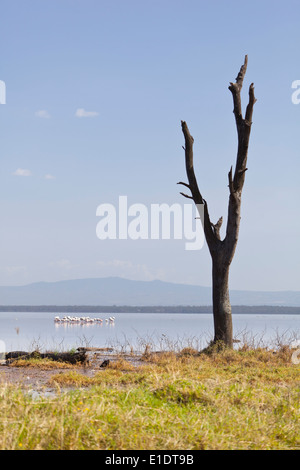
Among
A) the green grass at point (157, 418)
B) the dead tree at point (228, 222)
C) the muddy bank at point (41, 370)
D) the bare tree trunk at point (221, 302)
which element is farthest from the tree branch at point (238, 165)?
the green grass at point (157, 418)

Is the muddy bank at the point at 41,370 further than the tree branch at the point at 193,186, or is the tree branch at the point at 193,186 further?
the tree branch at the point at 193,186

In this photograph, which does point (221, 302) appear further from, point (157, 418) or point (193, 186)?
point (157, 418)

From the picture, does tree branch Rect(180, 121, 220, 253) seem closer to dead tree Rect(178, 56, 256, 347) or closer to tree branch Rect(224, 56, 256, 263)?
dead tree Rect(178, 56, 256, 347)

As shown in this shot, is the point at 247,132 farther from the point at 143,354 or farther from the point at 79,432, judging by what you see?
the point at 79,432

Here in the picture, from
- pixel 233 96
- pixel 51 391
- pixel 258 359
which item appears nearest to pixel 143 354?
pixel 258 359

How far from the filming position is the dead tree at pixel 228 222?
60.7 ft

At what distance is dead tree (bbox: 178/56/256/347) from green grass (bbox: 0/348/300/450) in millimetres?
8017

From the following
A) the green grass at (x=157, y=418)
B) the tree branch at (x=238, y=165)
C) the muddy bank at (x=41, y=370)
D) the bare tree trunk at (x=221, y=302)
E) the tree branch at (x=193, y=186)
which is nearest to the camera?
the green grass at (x=157, y=418)

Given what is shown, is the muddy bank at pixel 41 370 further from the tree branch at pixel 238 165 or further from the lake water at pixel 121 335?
the tree branch at pixel 238 165

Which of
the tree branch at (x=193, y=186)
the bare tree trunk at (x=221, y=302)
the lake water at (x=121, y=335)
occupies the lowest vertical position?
the lake water at (x=121, y=335)

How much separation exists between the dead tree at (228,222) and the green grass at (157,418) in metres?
8.02

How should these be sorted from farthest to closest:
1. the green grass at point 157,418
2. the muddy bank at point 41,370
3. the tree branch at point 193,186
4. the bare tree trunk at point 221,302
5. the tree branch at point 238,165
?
the tree branch at point 193,186, the tree branch at point 238,165, the bare tree trunk at point 221,302, the muddy bank at point 41,370, the green grass at point 157,418
